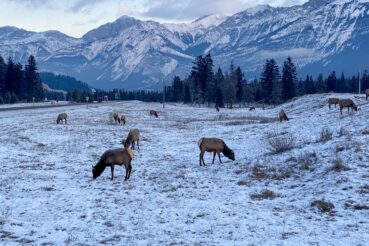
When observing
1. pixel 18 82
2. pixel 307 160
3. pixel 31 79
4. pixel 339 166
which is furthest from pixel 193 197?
pixel 31 79

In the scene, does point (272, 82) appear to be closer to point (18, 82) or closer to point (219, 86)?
point (219, 86)

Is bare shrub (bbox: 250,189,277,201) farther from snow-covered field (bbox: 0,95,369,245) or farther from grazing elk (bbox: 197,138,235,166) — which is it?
grazing elk (bbox: 197,138,235,166)

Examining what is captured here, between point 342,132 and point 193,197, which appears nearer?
point 193,197

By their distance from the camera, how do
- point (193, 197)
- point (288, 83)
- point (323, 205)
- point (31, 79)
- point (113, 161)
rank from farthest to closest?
point (288, 83) → point (31, 79) → point (113, 161) → point (193, 197) → point (323, 205)

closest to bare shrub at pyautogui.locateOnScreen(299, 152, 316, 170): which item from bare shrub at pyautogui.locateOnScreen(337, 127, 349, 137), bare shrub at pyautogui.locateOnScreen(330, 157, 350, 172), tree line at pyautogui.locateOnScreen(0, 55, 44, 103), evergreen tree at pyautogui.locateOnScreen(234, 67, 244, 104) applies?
bare shrub at pyautogui.locateOnScreen(330, 157, 350, 172)

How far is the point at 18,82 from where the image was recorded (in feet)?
346

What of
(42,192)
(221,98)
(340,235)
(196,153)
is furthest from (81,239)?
(221,98)

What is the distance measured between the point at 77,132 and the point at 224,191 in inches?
888

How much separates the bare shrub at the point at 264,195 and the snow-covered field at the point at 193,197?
0.06m

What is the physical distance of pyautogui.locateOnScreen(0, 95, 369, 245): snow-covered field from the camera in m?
11.9

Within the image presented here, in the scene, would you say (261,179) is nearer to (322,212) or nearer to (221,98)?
(322,212)

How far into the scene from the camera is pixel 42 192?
666 inches

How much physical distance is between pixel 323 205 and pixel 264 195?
2.51 metres

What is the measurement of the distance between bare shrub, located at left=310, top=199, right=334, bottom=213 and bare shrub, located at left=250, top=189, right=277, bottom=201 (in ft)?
5.92
